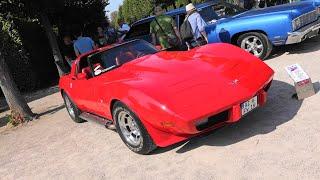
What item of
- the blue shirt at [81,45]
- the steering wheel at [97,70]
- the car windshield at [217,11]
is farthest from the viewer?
the blue shirt at [81,45]

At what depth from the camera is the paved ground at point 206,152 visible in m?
4.50

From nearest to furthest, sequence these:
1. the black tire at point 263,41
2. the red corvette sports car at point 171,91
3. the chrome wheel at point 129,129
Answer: the red corvette sports car at point 171,91 < the chrome wheel at point 129,129 < the black tire at point 263,41

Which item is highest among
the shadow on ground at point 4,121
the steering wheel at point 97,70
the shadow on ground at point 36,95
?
the steering wheel at point 97,70

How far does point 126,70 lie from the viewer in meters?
6.20

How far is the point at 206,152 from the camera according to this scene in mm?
5160

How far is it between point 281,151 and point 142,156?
1.71m

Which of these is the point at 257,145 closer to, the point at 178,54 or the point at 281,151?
the point at 281,151

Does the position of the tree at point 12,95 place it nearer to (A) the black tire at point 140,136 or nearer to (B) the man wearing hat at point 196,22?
(B) the man wearing hat at point 196,22

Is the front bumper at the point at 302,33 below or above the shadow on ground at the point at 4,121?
above

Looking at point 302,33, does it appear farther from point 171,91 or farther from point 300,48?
point 171,91

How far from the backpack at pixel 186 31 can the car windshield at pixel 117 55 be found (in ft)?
10.6

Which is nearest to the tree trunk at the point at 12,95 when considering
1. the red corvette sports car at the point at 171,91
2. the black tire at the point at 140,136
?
the red corvette sports car at the point at 171,91

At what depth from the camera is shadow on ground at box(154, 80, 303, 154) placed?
538 centimetres

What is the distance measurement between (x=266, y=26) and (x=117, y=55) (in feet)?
12.2
